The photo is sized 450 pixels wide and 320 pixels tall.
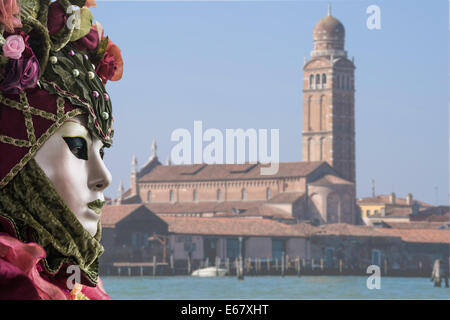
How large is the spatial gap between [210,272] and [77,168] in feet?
147

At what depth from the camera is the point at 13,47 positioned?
3.13 feet

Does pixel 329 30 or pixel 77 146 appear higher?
pixel 329 30

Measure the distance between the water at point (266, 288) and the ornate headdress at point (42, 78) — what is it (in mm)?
33635

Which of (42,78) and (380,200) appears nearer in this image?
(42,78)

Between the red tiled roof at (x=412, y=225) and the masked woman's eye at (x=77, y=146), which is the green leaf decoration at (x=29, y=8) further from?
the red tiled roof at (x=412, y=225)

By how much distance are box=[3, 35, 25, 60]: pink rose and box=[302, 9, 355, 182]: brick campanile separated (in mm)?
71118

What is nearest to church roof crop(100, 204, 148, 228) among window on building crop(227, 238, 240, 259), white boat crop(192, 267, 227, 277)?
white boat crop(192, 267, 227, 277)

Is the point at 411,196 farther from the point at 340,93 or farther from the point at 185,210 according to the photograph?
the point at 185,210

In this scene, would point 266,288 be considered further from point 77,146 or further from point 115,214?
point 77,146

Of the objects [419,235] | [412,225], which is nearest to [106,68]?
[419,235]

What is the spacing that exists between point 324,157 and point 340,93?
14.6 feet

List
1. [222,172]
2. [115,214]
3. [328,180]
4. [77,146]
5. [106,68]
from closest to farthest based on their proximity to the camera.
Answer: [77,146] < [106,68] < [115,214] < [328,180] < [222,172]

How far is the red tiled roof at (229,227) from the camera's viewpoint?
46969mm
